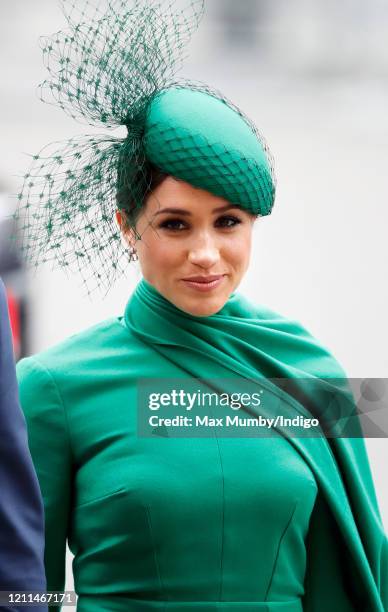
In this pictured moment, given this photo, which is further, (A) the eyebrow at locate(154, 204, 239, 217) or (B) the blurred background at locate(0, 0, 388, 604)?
(B) the blurred background at locate(0, 0, 388, 604)

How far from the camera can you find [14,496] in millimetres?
1765

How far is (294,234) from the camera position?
7.11 m

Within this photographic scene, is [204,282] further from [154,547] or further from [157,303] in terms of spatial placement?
[154,547]

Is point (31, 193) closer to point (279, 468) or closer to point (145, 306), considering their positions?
point (145, 306)

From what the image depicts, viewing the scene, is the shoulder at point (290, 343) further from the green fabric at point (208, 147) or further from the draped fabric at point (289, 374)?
the green fabric at point (208, 147)

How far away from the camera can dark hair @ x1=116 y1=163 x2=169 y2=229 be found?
2.24m

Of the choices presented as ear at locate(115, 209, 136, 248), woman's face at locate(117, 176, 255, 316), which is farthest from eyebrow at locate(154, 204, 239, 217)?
ear at locate(115, 209, 136, 248)

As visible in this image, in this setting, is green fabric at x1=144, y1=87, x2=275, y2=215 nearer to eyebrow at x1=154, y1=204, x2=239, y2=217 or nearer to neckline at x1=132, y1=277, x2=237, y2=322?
eyebrow at x1=154, y1=204, x2=239, y2=217

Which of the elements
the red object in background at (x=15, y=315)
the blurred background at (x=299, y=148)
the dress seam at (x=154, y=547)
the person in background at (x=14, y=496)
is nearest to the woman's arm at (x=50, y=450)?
the dress seam at (x=154, y=547)

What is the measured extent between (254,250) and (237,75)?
200 cm

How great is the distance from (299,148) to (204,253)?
565 centimetres

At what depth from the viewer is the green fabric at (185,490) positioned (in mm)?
2168

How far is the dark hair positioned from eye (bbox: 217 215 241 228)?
137 millimetres

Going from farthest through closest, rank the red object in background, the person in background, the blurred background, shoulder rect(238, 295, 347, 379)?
1. the blurred background
2. the red object in background
3. shoulder rect(238, 295, 347, 379)
4. the person in background
